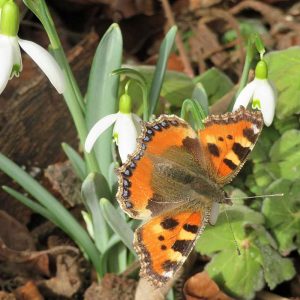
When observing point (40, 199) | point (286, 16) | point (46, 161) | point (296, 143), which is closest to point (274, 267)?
point (296, 143)

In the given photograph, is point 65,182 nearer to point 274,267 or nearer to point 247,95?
point 274,267

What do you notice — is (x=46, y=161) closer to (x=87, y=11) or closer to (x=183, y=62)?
(x=183, y=62)

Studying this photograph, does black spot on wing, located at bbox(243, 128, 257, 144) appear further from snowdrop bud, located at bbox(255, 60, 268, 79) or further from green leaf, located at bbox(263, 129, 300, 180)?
green leaf, located at bbox(263, 129, 300, 180)

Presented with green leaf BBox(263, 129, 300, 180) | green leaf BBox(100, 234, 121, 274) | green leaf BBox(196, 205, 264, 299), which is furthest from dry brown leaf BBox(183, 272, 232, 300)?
green leaf BBox(263, 129, 300, 180)

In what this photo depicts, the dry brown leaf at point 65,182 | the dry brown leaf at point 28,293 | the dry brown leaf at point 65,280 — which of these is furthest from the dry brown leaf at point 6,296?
the dry brown leaf at point 65,182

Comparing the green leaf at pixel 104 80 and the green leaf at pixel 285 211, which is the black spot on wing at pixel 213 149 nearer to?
the green leaf at pixel 104 80

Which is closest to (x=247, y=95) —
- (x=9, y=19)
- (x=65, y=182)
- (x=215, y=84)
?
(x=9, y=19)
